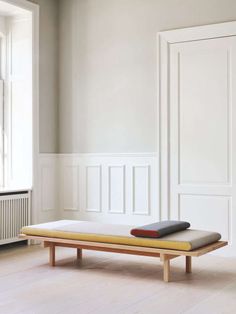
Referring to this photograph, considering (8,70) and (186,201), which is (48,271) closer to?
(186,201)

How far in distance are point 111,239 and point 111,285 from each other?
0.43 metres

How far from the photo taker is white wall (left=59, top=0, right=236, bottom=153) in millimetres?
5602

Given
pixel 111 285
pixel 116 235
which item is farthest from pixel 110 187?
pixel 111 285

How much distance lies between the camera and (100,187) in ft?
19.9

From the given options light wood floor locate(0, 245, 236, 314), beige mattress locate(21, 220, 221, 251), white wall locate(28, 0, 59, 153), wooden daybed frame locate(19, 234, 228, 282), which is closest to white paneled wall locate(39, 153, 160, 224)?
white wall locate(28, 0, 59, 153)

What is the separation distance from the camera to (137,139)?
576cm

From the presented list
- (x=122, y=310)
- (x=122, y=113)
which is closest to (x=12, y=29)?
(x=122, y=113)

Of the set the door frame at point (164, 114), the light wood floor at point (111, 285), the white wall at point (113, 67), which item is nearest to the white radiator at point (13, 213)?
the light wood floor at point (111, 285)

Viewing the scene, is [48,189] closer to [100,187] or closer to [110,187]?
[100,187]

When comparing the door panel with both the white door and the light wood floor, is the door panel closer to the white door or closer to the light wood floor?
the white door

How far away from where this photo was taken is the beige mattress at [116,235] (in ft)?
13.1

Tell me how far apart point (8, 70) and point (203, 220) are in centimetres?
297

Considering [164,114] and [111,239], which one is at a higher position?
[164,114]

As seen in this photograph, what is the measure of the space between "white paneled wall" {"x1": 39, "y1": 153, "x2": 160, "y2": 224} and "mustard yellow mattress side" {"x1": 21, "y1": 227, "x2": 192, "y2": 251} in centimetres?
Answer: 141
